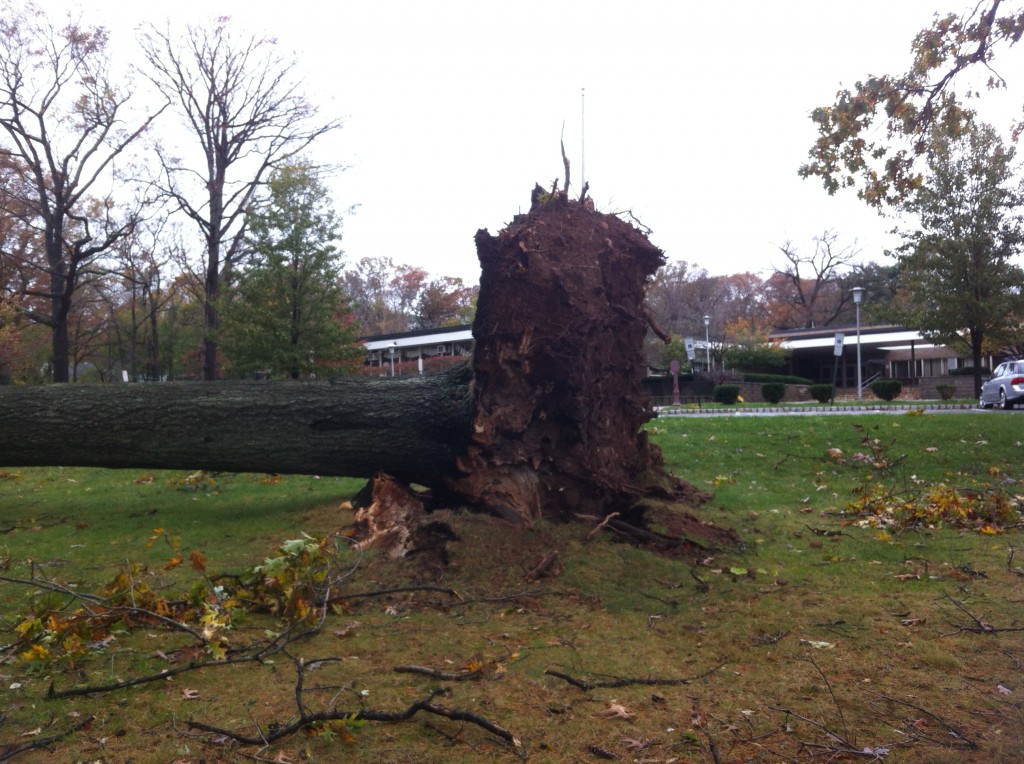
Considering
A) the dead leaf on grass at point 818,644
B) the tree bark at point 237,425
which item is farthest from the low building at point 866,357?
the dead leaf on grass at point 818,644

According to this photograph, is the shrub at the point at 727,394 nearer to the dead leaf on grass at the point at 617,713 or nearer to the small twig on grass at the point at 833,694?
the small twig on grass at the point at 833,694

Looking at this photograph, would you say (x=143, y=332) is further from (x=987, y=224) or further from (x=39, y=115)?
(x=987, y=224)

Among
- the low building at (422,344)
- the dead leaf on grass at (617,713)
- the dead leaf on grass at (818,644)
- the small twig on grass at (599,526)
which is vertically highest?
the low building at (422,344)

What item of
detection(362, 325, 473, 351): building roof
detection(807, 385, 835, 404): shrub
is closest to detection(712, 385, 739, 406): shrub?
detection(807, 385, 835, 404): shrub

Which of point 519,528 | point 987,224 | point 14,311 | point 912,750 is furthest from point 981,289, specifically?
point 14,311

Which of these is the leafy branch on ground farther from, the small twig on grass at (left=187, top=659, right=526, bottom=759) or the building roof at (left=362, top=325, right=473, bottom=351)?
the building roof at (left=362, top=325, right=473, bottom=351)

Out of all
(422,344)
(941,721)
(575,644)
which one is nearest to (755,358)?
(422,344)

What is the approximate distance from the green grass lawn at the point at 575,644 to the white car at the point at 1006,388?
12897mm

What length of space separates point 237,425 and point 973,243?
76.3 feet

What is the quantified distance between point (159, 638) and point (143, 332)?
42.7 metres

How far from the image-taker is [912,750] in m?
3.40

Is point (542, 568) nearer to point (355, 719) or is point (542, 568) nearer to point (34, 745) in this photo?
point (355, 719)

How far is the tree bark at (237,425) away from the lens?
7.29m

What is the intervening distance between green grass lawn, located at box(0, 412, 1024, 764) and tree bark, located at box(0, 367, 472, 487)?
24.2 inches
